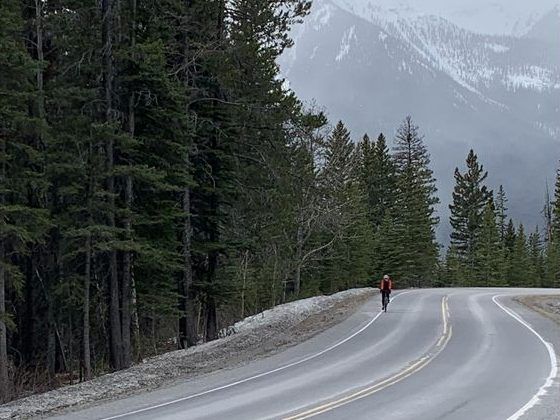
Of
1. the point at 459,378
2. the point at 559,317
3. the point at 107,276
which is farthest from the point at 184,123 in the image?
the point at 559,317

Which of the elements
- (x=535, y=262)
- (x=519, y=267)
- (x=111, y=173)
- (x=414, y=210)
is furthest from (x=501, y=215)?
(x=111, y=173)

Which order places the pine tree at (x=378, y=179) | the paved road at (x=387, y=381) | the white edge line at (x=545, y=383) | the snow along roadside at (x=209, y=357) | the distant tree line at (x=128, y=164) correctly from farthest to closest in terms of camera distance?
1. the pine tree at (x=378, y=179)
2. the distant tree line at (x=128, y=164)
3. the snow along roadside at (x=209, y=357)
4. the paved road at (x=387, y=381)
5. the white edge line at (x=545, y=383)

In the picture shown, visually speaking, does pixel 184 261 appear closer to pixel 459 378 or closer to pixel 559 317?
pixel 459 378

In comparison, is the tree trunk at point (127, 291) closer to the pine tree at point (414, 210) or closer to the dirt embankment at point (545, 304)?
the dirt embankment at point (545, 304)

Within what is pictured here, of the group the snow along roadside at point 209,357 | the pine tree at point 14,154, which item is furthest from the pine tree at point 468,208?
the pine tree at point 14,154

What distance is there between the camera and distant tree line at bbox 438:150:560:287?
66.8 metres

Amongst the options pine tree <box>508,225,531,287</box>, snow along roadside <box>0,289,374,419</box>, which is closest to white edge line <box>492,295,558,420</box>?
snow along roadside <box>0,289,374,419</box>

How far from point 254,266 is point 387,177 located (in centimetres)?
3216

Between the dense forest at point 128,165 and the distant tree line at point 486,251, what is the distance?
42585 mm

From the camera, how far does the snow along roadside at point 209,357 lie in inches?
548

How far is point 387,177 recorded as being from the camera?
227 ft

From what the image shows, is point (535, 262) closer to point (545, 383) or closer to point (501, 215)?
point (501, 215)

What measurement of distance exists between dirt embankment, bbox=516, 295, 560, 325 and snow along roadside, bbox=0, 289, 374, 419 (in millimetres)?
8145

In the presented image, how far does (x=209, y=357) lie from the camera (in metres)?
19.5
